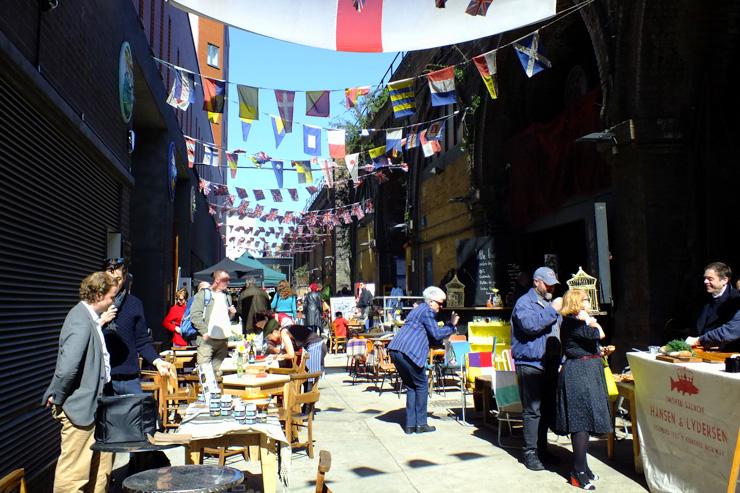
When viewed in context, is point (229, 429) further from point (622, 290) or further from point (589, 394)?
point (622, 290)

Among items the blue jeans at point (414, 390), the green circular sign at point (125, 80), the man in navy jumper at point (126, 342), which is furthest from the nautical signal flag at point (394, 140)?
the man in navy jumper at point (126, 342)

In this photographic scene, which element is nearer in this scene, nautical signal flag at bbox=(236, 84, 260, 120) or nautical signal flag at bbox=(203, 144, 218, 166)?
nautical signal flag at bbox=(236, 84, 260, 120)

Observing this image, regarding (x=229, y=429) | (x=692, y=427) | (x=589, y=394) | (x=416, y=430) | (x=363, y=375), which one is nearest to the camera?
(x=229, y=429)

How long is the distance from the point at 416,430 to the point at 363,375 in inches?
246

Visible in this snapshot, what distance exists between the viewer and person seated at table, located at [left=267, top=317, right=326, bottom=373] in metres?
7.92

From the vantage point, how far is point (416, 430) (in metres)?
7.66

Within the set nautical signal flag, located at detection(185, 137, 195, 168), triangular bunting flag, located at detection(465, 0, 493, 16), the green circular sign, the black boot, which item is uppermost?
nautical signal flag, located at detection(185, 137, 195, 168)

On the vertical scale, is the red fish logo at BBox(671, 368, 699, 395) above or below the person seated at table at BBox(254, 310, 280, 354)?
below

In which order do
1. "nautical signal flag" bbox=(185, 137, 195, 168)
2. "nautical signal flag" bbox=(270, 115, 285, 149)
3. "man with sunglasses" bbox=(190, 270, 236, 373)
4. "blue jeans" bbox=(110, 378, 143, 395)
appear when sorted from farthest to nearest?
"nautical signal flag" bbox=(185, 137, 195, 168) → "nautical signal flag" bbox=(270, 115, 285, 149) → "man with sunglasses" bbox=(190, 270, 236, 373) → "blue jeans" bbox=(110, 378, 143, 395)

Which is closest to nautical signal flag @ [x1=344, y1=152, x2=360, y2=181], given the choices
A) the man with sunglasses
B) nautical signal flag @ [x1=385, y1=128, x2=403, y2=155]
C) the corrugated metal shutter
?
nautical signal flag @ [x1=385, y1=128, x2=403, y2=155]

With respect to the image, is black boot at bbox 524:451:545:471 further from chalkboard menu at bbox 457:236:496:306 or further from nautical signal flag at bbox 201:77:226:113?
chalkboard menu at bbox 457:236:496:306

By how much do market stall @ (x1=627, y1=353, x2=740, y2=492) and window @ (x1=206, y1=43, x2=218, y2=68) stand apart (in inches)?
1553

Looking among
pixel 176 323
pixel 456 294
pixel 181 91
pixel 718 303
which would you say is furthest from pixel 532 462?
pixel 456 294

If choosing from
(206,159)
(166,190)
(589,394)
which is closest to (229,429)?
(589,394)
